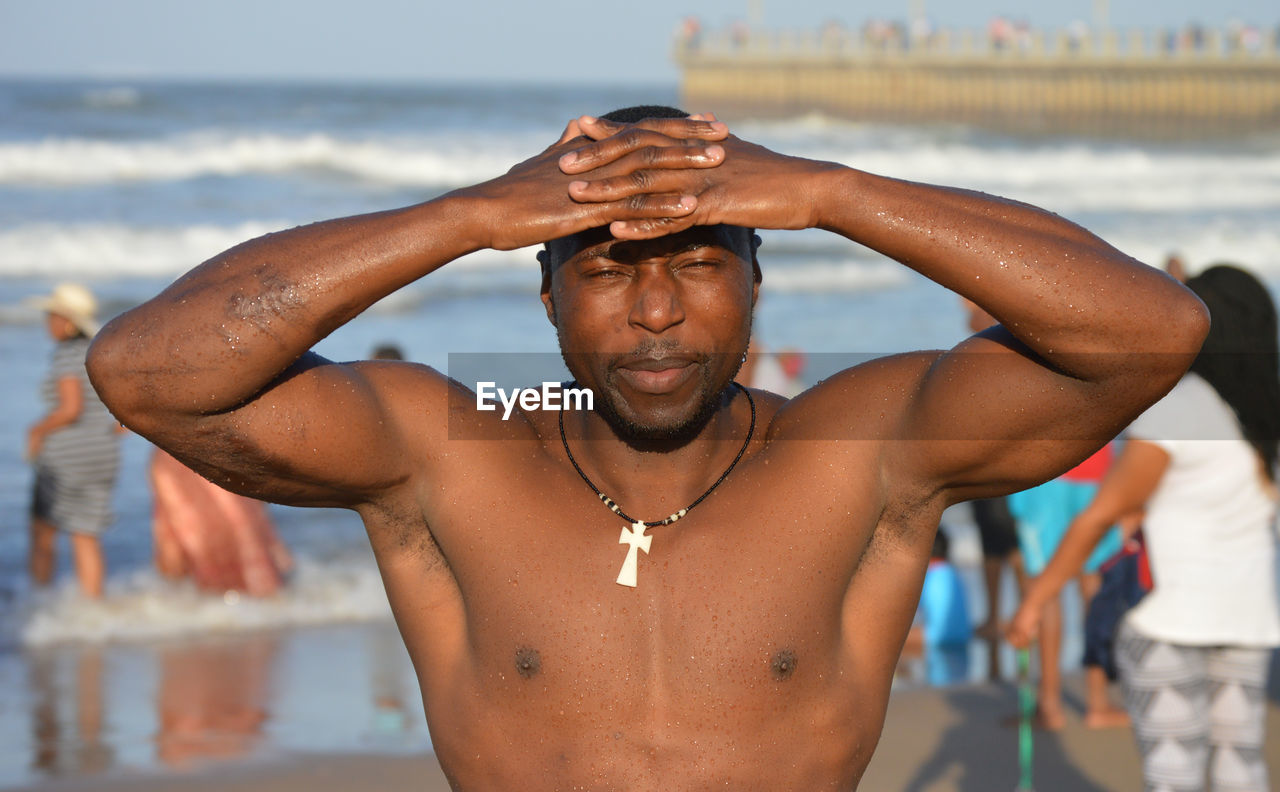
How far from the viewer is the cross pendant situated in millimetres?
2600

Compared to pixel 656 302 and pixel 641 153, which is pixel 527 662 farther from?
pixel 641 153

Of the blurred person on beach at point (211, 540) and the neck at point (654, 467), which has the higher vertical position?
the neck at point (654, 467)

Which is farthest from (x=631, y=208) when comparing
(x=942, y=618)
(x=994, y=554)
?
(x=994, y=554)

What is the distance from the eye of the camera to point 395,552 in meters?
2.65

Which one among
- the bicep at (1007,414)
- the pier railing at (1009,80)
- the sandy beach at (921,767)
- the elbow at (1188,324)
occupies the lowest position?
the sandy beach at (921,767)

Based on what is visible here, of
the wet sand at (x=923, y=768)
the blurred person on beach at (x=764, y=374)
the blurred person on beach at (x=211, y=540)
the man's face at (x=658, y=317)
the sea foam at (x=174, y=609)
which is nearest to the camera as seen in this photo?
the man's face at (x=658, y=317)

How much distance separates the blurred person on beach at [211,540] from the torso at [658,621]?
631 centimetres

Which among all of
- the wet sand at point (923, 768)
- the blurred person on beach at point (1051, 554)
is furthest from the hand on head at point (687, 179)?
the blurred person on beach at point (1051, 554)

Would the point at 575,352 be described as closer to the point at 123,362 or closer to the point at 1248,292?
the point at 123,362

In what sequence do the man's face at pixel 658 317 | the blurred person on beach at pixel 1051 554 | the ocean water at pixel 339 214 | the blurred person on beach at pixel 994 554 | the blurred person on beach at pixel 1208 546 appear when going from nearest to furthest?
1. the man's face at pixel 658 317
2. the blurred person on beach at pixel 1208 546
3. the blurred person on beach at pixel 1051 554
4. the blurred person on beach at pixel 994 554
5. the ocean water at pixel 339 214

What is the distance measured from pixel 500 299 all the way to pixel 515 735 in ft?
49.4

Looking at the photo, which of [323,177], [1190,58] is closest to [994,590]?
[323,177]

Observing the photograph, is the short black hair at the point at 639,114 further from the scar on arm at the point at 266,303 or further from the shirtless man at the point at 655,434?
the scar on arm at the point at 266,303

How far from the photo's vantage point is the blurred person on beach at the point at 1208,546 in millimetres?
4398
